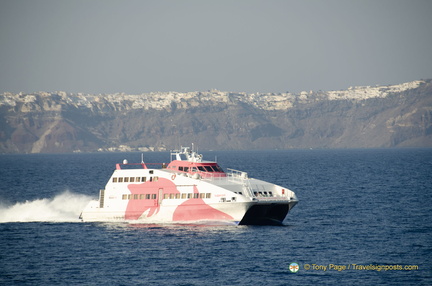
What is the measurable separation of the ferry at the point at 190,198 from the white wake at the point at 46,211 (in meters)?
5.82

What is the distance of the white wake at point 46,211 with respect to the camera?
68.2 metres

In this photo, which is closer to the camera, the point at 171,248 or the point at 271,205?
the point at 171,248

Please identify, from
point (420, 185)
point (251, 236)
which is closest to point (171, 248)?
point (251, 236)

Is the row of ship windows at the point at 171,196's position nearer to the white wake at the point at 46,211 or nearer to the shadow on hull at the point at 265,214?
the shadow on hull at the point at 265,214

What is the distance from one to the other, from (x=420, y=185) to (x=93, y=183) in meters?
53.3

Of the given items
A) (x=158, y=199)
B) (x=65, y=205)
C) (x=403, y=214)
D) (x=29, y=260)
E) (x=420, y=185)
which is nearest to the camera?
(x=29, y=260)

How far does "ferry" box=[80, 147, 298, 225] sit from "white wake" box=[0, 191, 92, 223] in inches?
229

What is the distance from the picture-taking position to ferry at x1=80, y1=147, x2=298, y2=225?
56.8 meters

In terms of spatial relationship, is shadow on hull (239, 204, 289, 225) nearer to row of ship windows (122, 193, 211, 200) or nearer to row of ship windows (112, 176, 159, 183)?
row of ship windows (122, 193, 211, 200)

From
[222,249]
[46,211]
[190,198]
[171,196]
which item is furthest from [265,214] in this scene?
[46,211]

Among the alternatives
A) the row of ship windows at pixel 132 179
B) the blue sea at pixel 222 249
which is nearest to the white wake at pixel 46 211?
the blue sea at pixel 222 249

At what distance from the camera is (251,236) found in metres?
54.7

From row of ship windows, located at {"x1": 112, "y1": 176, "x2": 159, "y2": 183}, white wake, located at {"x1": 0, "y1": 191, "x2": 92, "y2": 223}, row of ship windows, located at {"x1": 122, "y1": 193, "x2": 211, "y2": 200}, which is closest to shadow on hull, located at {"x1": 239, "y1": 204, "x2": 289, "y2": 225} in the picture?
row of ship windows, located at {"x1": 122, "y1": 193, "x2": 211, "y2": 200}

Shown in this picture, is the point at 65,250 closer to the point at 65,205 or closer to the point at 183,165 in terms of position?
the point at 183,165
